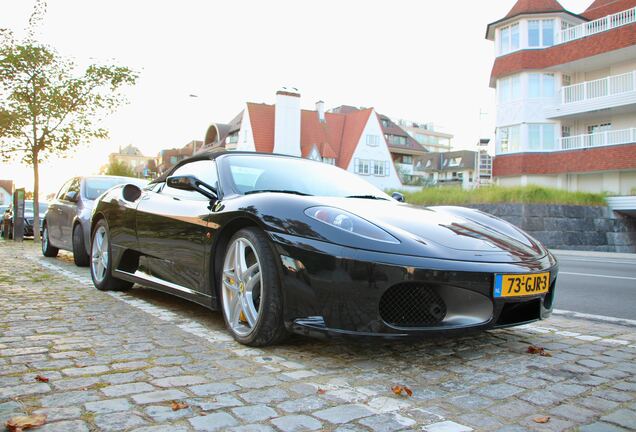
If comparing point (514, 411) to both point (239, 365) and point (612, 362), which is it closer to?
point (612, 362)

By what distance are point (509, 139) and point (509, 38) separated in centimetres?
545

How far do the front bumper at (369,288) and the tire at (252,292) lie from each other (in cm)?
11

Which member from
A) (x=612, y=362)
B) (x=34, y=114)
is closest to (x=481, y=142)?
(x=34, y=114)

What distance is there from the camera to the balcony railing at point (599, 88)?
2653cm

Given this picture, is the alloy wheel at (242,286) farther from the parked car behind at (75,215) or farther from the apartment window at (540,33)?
the apartment window at (540,33)

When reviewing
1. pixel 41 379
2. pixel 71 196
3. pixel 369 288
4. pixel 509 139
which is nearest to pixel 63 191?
pixel 71 196

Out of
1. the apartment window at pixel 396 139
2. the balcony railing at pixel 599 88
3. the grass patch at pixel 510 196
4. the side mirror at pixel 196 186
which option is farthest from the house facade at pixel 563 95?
the apartment window at pixel 396 139

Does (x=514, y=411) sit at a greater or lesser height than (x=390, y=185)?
lesser

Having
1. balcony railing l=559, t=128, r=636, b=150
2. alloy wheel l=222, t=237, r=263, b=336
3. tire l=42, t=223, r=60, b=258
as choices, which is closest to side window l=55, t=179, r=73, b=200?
tire l=42, t=223, r=60, b=258

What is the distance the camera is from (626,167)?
84.6ft

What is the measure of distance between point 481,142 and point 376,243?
32.4 meters

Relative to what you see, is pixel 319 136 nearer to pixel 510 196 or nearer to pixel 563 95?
pixel 563 95

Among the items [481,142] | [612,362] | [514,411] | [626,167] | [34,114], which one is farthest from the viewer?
[481,142]

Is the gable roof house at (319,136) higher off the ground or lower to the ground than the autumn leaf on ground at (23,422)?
higher
